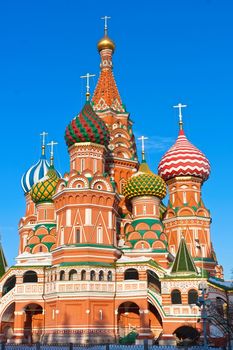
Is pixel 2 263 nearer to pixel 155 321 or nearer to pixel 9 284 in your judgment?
pixel 9 284

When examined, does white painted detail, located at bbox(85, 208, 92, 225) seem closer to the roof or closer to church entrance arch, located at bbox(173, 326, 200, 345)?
church entrance arch, located at bbox(173, 326, 200, 345)

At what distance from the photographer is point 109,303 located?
2950cm

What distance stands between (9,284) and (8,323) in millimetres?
2666


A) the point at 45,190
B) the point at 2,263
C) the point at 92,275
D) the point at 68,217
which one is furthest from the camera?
the point at 2,263

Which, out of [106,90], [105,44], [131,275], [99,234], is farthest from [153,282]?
[105,44]

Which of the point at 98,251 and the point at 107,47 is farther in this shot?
the point at 107,47

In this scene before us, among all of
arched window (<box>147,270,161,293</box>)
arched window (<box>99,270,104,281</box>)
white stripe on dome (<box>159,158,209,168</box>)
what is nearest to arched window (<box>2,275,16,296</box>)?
arched window (<box>99,270,104,281</box>)

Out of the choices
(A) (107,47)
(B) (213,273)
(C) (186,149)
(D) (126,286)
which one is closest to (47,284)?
(D) (126,286)

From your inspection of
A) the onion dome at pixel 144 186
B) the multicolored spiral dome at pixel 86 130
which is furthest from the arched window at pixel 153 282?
the multicolored spiral dome at pixel 86 130

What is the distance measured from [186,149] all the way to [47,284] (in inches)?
631

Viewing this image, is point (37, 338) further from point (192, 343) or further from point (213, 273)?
point (213, 273)

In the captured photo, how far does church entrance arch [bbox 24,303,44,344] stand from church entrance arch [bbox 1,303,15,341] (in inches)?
A: 46.8

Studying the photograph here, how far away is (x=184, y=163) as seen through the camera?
39.0m

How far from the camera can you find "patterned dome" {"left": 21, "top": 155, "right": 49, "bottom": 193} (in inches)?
1777
